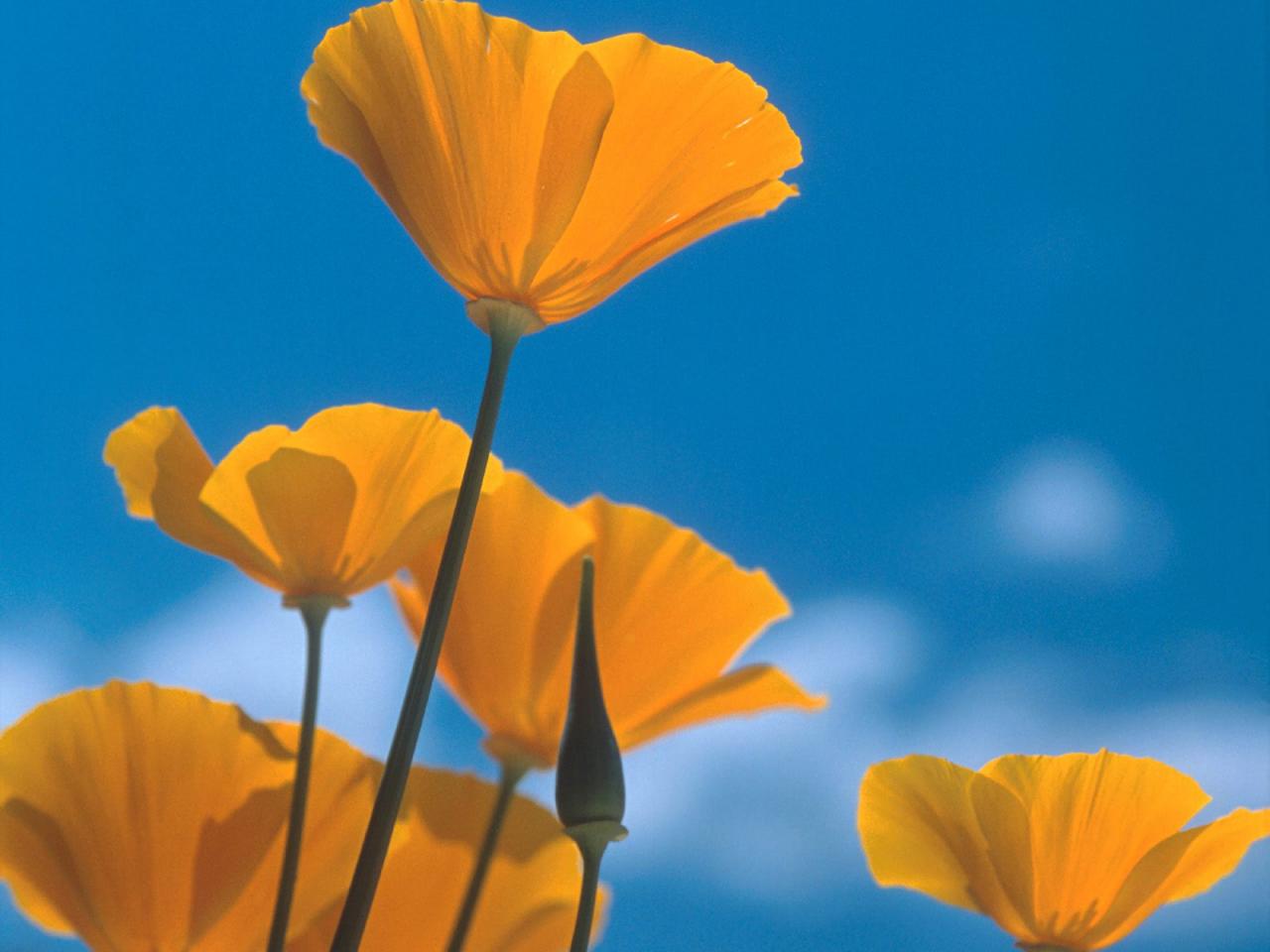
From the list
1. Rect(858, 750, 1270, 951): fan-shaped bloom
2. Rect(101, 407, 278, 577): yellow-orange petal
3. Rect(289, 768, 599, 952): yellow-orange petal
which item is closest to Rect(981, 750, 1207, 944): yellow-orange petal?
Rect(858, 750, 1270, 951): fan-shaped bloom

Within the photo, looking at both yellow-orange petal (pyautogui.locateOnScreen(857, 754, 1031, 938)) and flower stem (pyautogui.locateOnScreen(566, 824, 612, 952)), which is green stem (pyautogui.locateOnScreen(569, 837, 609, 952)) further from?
Answer: yellow-orange petal (pyautogui.locateOnScreen(857, 754, 1031, 938))

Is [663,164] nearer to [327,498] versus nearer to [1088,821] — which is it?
[327,498]

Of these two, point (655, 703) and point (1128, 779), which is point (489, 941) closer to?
point (655, 703)

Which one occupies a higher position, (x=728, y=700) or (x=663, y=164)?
(x=663, y=164)

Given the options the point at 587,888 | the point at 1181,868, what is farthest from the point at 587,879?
the point at 1181,868

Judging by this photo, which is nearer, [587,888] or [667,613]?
[587,888]
